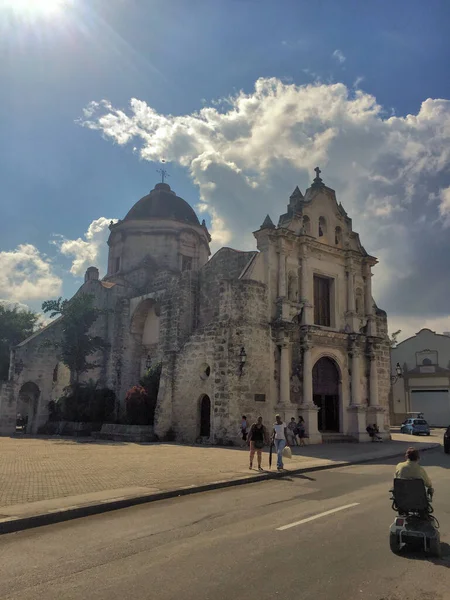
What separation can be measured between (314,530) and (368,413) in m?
20.7

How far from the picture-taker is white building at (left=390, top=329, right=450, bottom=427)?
46.2 metres

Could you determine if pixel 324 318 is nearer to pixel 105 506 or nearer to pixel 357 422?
pixel 357 422

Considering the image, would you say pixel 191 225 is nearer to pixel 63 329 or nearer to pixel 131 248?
pixel 131 248

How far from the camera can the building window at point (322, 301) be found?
86.3ft

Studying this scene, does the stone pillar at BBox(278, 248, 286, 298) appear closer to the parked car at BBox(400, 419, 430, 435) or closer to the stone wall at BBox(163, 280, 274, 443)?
the stone wall at BBox(163, 280, 274, 443)

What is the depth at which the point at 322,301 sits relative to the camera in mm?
26750

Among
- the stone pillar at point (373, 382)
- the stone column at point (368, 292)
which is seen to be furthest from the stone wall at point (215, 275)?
the stone pillar at point (373, 382)

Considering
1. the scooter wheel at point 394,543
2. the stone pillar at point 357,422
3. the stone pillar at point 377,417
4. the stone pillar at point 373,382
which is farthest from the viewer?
the stone pillar at point 373,382

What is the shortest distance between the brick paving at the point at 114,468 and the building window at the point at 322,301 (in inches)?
340

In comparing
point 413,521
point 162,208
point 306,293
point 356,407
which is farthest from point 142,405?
point 413,521

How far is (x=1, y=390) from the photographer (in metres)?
29.9

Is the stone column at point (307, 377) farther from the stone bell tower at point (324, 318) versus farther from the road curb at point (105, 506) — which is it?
the road curb at point (105, 506)

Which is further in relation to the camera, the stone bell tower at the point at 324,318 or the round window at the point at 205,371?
the stone bell tower at the point at 324,318

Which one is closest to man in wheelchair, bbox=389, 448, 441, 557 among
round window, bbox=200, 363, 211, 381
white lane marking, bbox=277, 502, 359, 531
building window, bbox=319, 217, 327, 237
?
white lane marking, bbox=277, 502, 359, 531
